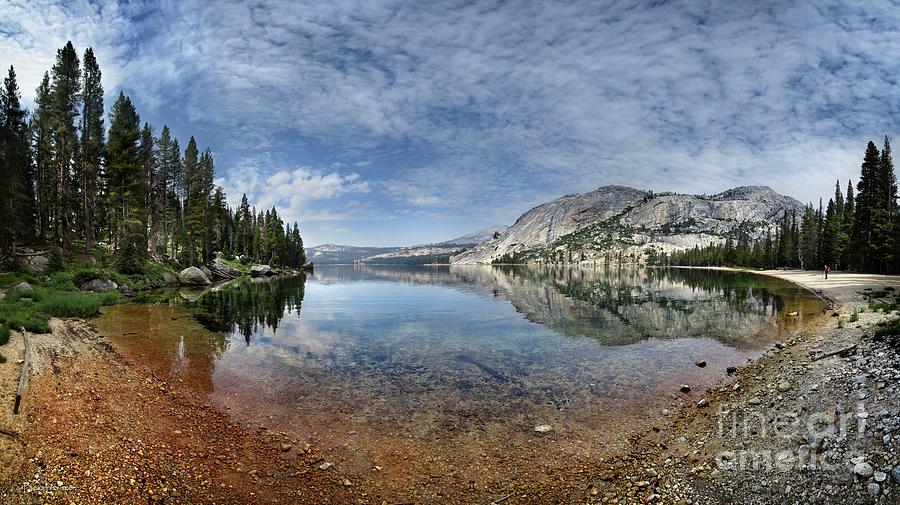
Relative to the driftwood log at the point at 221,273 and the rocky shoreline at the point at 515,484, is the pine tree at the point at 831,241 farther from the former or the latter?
the driftwood log at the point at 221,273

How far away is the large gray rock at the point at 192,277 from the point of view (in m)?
67.0

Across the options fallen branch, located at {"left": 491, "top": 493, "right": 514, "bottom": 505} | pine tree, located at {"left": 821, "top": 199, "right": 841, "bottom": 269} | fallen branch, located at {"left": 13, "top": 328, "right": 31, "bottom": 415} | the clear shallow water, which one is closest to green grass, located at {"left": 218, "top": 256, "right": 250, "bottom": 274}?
the clear shallow water

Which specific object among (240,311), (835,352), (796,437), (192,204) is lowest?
(240,311)

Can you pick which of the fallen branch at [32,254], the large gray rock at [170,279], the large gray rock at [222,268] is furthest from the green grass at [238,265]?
the fallen branch at [32,254]

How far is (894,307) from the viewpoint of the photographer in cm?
2414

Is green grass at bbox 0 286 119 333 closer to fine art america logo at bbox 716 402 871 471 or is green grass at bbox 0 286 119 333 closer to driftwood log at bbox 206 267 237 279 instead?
fine art america logo at bbox 716 402 871 471

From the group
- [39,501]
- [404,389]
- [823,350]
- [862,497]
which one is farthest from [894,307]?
[39,501]

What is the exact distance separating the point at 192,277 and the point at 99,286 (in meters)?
29.2

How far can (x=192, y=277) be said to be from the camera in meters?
67.8

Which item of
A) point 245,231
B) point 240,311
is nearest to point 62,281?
point 240,311

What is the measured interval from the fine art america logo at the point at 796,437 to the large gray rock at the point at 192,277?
76.8 m

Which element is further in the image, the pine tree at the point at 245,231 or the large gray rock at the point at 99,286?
the pine tree at the point at 245,231

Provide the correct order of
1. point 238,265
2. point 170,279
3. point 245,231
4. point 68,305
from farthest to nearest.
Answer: point 245,231, point 238,265, point 170,279, point 68,305

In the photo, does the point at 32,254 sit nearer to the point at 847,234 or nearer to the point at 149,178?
the point at 149,178
